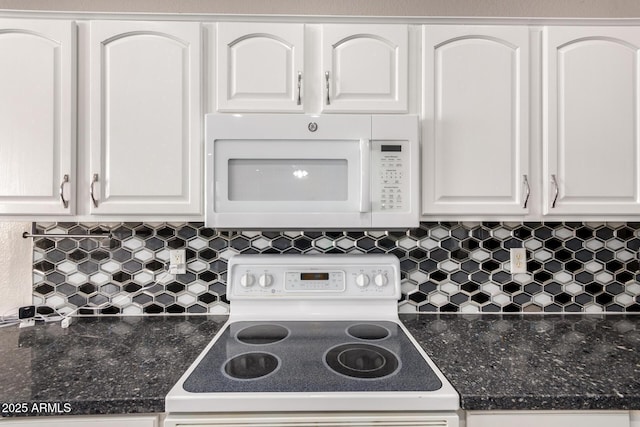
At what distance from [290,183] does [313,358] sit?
60 cm

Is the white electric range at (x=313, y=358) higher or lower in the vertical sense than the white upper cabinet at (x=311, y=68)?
lower

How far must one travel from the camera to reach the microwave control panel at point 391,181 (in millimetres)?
1205

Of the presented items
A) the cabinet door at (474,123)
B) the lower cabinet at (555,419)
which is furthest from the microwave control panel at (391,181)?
the lower cabinet at (555,419)

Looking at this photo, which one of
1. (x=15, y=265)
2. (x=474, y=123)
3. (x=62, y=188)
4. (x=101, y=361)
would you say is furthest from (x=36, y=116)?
(x=474, y=123)

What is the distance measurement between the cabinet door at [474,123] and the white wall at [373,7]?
1.57ft

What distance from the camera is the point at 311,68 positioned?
4.17ft

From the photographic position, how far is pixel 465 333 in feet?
4.32

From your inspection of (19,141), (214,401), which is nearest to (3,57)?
(19,141)

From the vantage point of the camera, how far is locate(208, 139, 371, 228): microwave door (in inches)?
46.7

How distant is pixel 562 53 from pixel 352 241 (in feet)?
3.66

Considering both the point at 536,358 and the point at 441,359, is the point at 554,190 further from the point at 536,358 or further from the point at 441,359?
the point at 441,359

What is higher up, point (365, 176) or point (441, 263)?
point (365, 176)

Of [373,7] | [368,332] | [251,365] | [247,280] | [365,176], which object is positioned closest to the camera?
[251,365]

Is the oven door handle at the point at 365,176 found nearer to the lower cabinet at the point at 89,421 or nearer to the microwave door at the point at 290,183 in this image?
the microwave door at the point at 290,183
